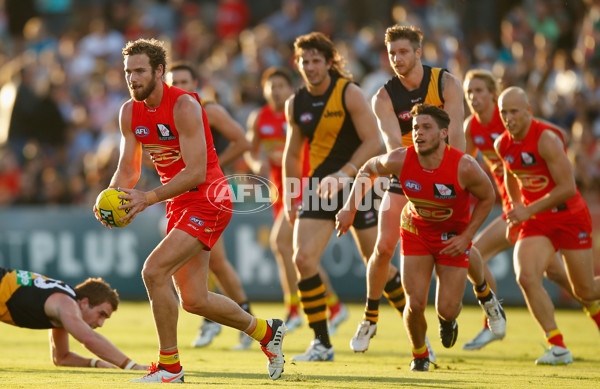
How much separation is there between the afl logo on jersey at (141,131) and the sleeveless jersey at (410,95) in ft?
8.79

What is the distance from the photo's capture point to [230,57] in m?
20.7

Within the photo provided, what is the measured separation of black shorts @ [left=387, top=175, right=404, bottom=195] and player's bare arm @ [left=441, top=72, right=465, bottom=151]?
0.65 meters

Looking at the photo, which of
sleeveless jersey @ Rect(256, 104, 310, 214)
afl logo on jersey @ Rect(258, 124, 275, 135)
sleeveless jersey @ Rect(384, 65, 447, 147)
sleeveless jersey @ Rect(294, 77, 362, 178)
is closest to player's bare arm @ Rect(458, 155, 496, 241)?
sleeveless jersey @ Rect(384, 65, 447, 147)

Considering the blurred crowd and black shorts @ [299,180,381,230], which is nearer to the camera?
black shorts @ [299,180,381,230]

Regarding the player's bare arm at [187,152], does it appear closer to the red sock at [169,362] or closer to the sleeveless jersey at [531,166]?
the red sock at [169,362]

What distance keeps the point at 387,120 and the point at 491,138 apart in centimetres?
198

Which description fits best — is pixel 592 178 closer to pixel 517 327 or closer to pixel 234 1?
pixel 517 327

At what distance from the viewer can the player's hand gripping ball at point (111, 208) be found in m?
7.43

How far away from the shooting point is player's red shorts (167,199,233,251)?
7.71 metres

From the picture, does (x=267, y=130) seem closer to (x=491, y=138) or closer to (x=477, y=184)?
(x=491, y=138)

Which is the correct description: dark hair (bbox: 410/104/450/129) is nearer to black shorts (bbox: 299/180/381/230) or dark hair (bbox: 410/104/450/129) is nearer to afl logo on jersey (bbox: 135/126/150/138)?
black shorts (bbox: 299/180/381/230)

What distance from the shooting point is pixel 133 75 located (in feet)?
25.0

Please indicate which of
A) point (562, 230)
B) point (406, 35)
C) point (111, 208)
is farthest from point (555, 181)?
point (111, 208)

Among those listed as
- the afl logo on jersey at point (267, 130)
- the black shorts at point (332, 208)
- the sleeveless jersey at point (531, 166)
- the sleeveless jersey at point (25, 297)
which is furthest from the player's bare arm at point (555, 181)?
the afl logo on jersey at point (267, 130)
